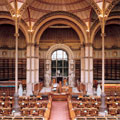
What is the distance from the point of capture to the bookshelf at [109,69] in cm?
3028

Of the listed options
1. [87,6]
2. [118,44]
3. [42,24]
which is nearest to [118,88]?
[118,44]

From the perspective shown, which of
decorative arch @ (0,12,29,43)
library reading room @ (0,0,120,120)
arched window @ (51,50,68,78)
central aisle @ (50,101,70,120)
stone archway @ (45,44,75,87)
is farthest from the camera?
arched window @ (51,50,68,78)

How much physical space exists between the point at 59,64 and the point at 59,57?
122 centimetres

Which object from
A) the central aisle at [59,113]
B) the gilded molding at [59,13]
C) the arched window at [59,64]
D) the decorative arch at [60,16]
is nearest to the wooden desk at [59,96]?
the central aisle at [59,113]

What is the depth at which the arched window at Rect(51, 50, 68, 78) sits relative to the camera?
3062 cm

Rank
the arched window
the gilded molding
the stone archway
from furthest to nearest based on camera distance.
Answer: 1. the arched window
2. the stone archway
3. the gilded molding

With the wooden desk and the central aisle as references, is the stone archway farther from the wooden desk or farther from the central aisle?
the central aisle

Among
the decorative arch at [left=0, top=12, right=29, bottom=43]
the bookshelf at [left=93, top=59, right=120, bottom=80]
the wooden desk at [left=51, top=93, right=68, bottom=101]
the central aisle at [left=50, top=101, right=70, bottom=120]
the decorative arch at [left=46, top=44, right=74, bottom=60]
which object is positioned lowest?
the central aisle at [left=50, top=101, right=70, bottom=120]

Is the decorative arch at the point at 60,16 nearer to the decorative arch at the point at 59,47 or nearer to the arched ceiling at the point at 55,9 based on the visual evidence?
Result: the arched ceiling at the point at 55,9

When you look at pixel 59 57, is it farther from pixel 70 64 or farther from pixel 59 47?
pixel 70 64

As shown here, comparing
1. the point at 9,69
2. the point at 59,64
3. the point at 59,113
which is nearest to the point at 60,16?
the point at 59,64

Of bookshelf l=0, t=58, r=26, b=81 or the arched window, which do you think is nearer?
bookshelf l=0, t=58, r=26, b=81

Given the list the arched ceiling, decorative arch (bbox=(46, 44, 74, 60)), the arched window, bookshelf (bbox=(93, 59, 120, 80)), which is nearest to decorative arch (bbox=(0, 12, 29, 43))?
the arched ceiling

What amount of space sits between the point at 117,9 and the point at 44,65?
14.4 m
